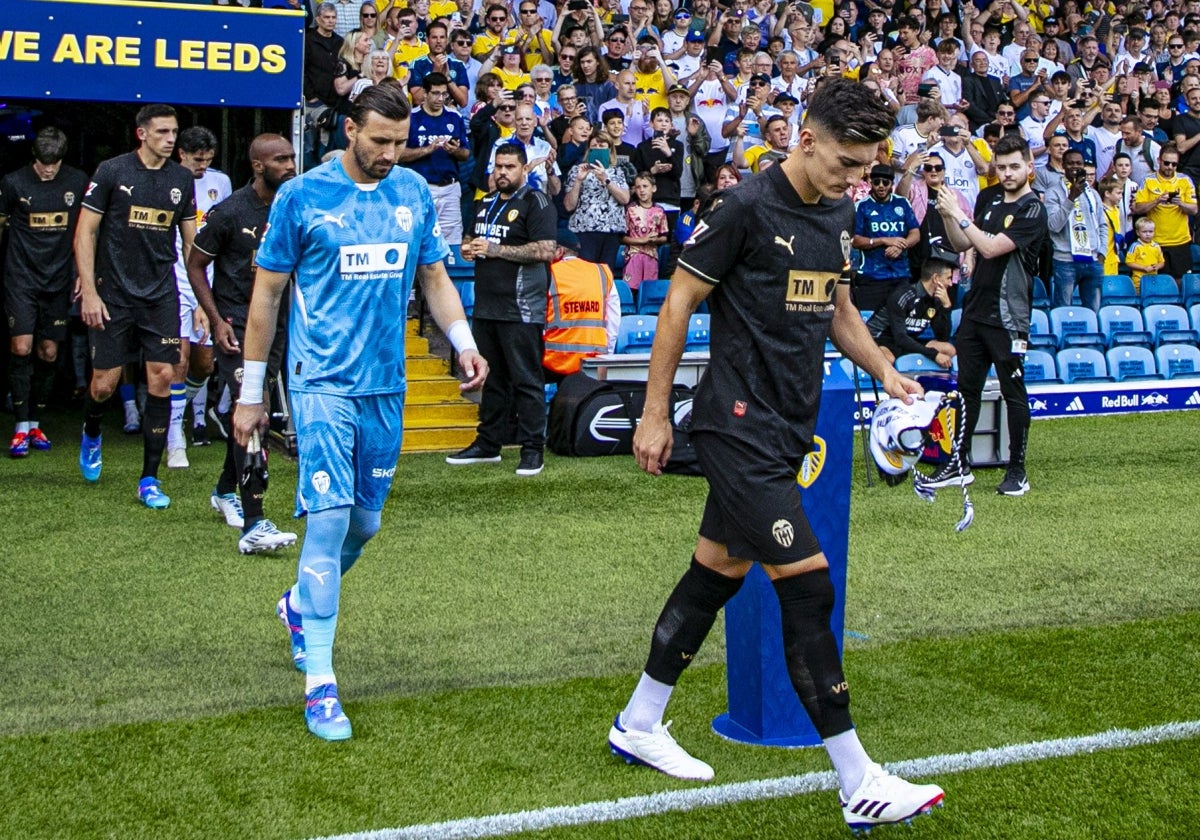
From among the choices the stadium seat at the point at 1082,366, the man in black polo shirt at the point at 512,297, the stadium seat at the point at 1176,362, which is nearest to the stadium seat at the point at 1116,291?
the stadium seat at the point at 1176,362

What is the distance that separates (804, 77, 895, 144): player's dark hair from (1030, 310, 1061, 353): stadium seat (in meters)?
10.3

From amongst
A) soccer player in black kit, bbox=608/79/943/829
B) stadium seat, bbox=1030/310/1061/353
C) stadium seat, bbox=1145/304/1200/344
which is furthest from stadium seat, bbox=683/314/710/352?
soccer player in black kit, bbox=608/79/943/829

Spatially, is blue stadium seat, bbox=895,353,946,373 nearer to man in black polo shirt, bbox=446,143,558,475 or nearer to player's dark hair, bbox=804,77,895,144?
man in black polo shirt, bbox=446,143,558,475

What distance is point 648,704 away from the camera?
14.1 feet

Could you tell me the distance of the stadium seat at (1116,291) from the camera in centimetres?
1465

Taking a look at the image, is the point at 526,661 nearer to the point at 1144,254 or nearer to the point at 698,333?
the point at 698,333

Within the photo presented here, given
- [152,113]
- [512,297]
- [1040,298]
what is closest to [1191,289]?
[1040,298]

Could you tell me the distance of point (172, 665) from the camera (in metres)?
5.40

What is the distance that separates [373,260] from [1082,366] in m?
10.2

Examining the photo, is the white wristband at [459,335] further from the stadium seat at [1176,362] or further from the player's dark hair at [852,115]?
the stadium seat at [1176,362]

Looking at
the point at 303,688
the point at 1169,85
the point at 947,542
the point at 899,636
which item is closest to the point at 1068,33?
the point at 1169,85

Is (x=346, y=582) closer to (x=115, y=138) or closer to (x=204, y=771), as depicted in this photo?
(x=204, y=771)

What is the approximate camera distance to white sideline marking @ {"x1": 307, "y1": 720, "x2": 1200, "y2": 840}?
3836 millimetres

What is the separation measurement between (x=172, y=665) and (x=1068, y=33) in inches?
694
